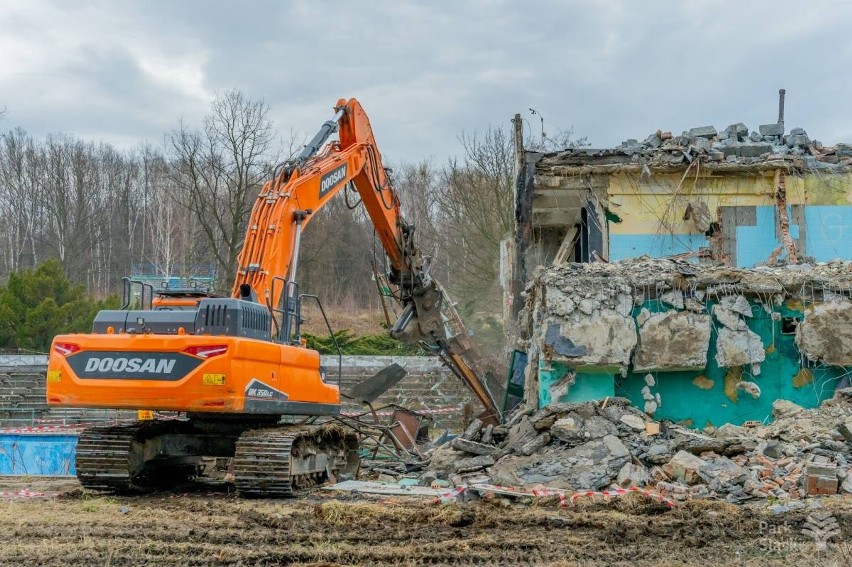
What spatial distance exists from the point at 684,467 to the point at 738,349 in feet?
10.3

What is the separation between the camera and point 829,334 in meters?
11.6

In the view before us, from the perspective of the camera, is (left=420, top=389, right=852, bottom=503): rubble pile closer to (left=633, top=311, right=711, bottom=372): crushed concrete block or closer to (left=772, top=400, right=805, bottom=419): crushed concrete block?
(left=772, top=400, right=805, bottom=419): crushed concrete block

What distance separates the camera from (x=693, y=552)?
639 centimetres

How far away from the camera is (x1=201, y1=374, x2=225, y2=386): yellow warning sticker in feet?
27.2

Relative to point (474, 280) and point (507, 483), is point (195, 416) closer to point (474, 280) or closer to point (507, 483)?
Answer: point (507, 483)

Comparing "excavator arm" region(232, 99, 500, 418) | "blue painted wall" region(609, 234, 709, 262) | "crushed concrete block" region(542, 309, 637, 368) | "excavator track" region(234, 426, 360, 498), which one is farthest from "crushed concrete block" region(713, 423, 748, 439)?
"blue painted wall" region(609, 234, 709, 262)

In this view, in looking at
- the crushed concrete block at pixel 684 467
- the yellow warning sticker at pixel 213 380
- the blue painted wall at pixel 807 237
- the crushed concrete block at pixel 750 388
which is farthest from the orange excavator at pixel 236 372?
the blue painted wall at pixel 807 237

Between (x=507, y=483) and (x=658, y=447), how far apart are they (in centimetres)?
176

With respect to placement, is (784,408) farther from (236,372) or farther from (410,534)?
(236,372)

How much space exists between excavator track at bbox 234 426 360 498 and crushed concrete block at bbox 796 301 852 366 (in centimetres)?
628

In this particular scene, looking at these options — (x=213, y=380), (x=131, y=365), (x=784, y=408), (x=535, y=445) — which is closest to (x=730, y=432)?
(x=784, y=408)

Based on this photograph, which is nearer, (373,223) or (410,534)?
(410,534)

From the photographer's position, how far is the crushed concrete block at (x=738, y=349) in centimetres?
1179

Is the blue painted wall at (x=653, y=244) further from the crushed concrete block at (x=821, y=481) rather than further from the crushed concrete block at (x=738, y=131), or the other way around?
the crushed concrete block at (x=821, y=481)
